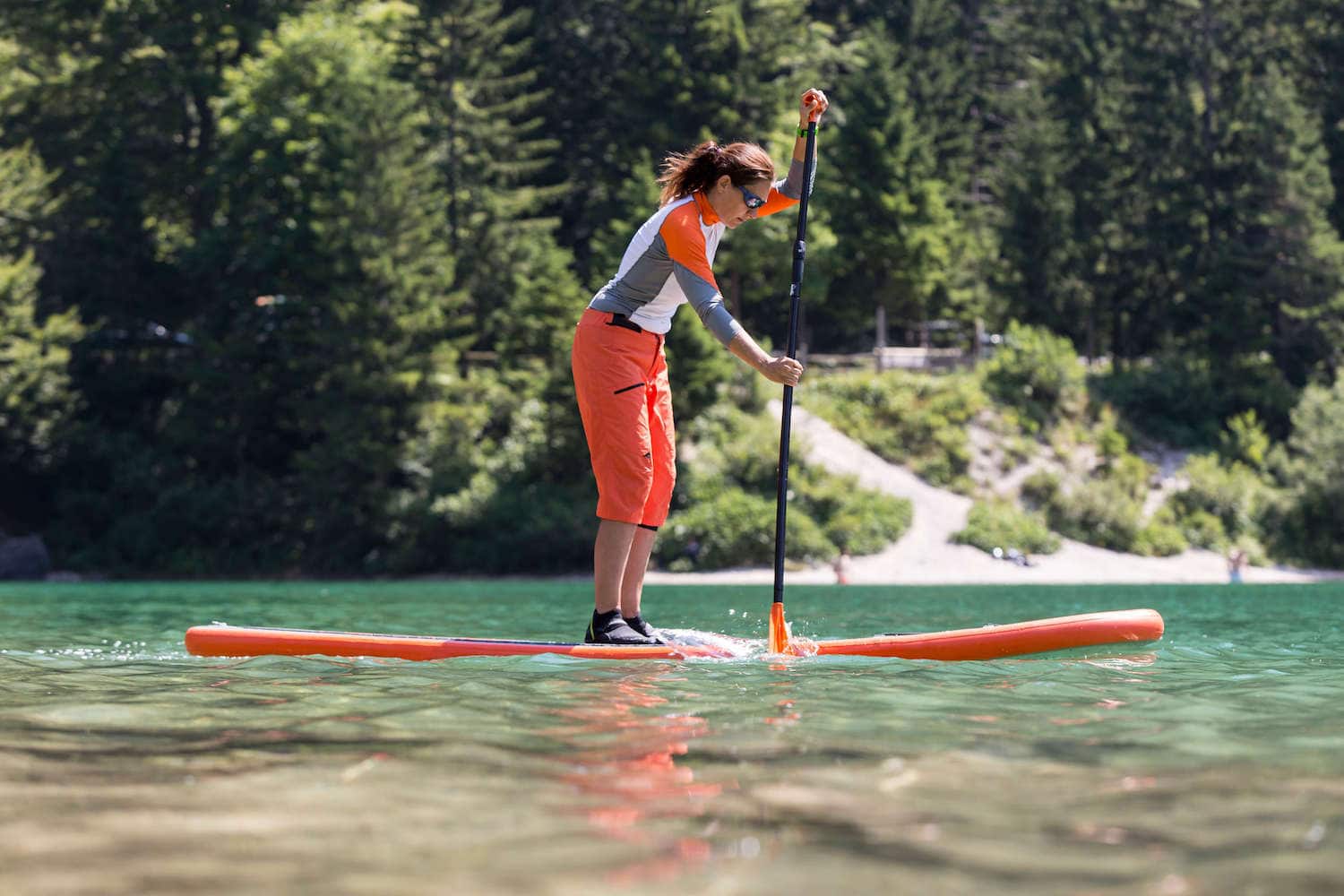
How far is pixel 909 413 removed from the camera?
115ft

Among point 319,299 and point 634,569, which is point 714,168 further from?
point 319,299

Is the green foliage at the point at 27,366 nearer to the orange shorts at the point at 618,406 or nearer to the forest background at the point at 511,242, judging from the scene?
the forest background at the point at 511,242

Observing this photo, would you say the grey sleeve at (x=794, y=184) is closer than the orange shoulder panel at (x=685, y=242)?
No

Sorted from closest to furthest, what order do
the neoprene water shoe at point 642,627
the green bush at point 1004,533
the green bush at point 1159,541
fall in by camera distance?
the neoprene water shoe at point 642,627 < the green bush at point 1004,533 < the green bush at point 1159,541

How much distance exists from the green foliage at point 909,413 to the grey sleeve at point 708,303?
2771 centimetres

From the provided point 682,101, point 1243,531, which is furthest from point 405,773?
point 682,101

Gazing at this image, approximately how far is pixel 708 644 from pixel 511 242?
29016mm

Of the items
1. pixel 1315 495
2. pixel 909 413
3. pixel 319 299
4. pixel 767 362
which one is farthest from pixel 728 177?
pixel 909 413

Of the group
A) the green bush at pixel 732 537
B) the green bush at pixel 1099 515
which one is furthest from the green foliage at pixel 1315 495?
the green bush at pixel 732 537

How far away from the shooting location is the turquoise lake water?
2.64 meters

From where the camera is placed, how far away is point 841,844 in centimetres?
279

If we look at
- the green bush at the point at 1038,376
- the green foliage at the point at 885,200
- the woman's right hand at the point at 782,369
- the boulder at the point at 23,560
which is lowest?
the boulder at the point at 23,560

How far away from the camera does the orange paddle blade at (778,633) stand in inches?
259

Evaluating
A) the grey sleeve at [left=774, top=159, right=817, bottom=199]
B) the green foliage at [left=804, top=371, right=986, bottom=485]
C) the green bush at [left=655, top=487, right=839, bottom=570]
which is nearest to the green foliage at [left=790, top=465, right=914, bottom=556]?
the green bush at [left=655, top=487, right=839, bottom=570]
